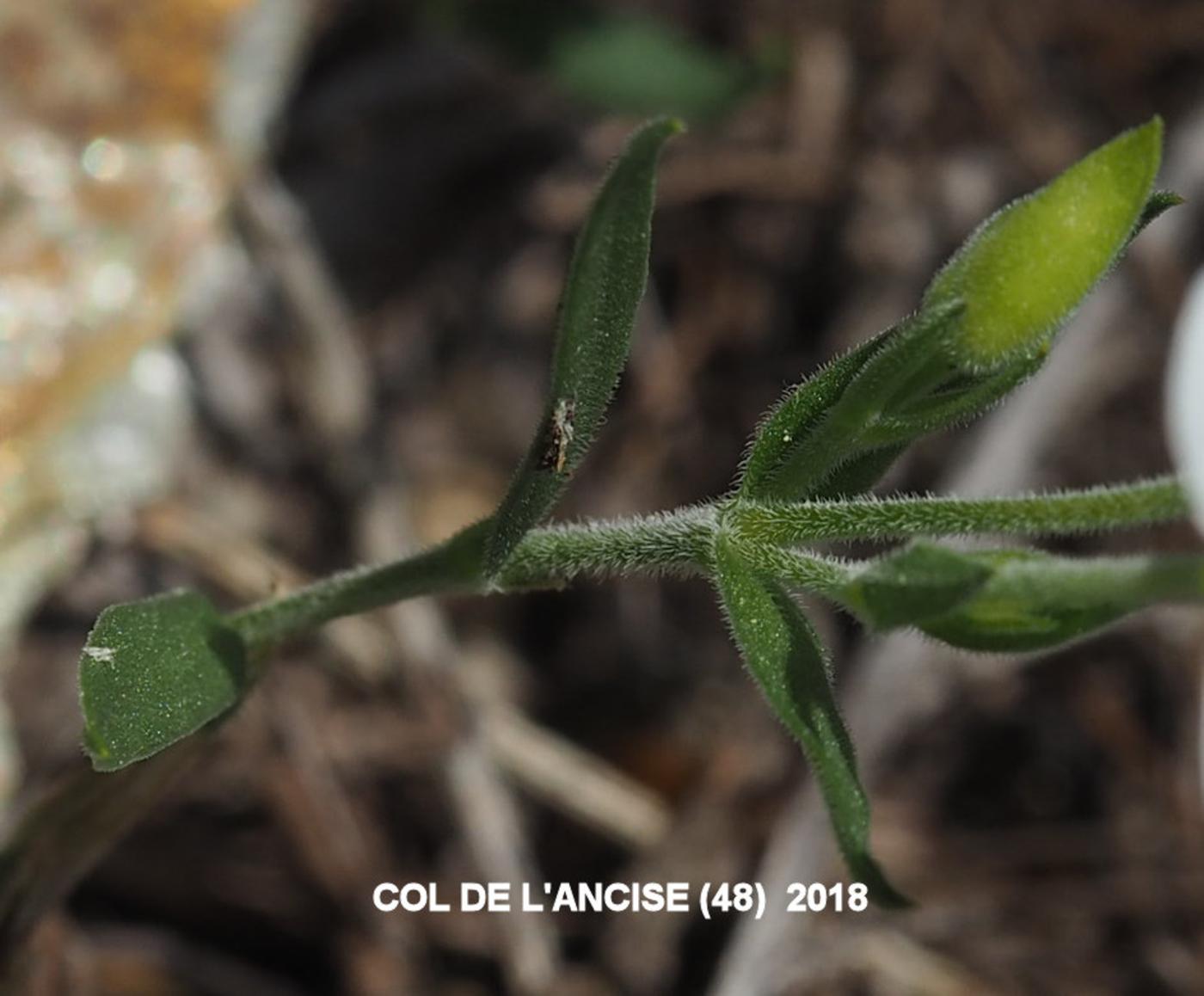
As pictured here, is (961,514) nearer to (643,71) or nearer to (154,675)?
(154,675)

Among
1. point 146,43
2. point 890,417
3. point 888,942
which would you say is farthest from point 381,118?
point 890,417

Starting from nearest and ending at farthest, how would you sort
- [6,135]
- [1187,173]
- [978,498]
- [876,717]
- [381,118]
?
[978,498] < [876,717] < [6,135] < [1187,173] < [381,118]

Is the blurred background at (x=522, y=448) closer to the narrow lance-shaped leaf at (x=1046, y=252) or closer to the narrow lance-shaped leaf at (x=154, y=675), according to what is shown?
the narrow lance-shaped leaf at (x=154, y=675)

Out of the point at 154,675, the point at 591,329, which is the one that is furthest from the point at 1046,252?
the point at 154,675

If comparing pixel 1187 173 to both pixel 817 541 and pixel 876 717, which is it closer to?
pixel 876 717

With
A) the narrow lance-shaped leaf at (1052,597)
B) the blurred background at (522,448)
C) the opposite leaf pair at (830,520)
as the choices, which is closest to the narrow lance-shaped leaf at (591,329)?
the opposite leaf pair at (830,520)

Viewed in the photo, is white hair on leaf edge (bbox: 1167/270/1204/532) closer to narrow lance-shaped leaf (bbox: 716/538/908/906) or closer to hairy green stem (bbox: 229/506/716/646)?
narrow lance-shaped leaf (bbox: 716/538/908/906)
